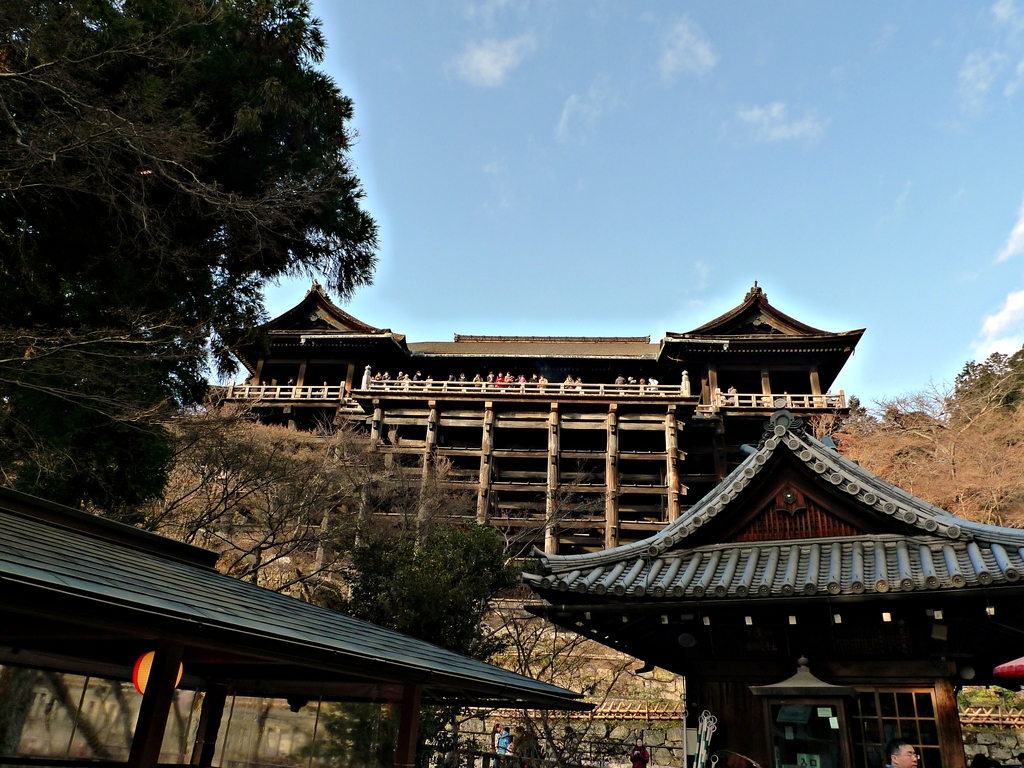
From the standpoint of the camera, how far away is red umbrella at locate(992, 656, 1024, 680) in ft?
25.2

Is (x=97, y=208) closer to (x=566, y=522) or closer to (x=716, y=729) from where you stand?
(x=716, y=729)

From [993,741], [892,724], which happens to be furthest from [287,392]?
[892,724]

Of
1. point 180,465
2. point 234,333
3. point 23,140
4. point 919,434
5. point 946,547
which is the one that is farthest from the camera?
point 919,434

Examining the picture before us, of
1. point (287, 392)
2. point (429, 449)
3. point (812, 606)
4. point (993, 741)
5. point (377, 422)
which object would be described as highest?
point (287, 392)

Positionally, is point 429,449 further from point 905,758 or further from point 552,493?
point 905,758

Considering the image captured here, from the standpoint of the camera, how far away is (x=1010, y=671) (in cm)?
776

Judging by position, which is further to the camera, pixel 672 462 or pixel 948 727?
pixel 672 462

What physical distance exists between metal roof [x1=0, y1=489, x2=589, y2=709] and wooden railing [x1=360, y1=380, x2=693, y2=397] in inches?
784

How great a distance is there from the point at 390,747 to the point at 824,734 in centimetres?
398

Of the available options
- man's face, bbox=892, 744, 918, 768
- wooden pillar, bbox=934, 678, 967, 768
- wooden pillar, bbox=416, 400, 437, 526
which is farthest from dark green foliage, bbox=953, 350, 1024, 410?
man's face, bbox=892, 744, 918, 768

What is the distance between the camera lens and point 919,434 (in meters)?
22.3

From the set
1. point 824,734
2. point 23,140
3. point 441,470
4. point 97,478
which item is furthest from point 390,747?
point 441,470

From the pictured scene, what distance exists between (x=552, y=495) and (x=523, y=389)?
189 inches

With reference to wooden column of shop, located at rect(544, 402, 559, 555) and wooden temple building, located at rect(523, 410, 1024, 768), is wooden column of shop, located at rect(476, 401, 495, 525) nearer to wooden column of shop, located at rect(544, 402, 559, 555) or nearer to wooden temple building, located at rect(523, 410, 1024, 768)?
wooden column of shop, located at rect(544, 402, 559, 555)
